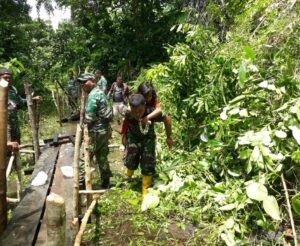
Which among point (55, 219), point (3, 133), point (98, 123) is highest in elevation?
point (98, 123)

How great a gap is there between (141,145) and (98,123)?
32.0 inches

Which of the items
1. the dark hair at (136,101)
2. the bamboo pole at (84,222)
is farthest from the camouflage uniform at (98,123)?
the bamboo pole at (84,222)

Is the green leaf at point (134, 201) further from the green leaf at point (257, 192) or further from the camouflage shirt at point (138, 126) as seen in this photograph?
the green leaf at point (257, 192)

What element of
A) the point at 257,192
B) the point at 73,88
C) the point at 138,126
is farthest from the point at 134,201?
the point at 73,88

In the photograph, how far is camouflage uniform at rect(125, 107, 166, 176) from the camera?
5.04 metres

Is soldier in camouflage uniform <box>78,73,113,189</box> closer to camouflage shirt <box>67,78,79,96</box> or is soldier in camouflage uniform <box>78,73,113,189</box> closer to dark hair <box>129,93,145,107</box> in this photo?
dark hair <box>129,93,145,107</box>

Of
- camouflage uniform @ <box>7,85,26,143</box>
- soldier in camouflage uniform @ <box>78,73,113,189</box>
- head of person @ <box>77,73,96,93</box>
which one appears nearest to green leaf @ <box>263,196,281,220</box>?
soldier in camouflage uniform @ <box>78,73,113,189</box>

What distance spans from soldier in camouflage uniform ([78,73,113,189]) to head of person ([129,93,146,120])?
0.86 m

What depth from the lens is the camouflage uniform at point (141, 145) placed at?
504 cm

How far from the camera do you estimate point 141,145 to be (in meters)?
5.17

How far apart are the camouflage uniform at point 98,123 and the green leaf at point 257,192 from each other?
3.05 meters

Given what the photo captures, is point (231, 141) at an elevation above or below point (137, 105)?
below

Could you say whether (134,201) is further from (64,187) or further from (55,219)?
(55,219)

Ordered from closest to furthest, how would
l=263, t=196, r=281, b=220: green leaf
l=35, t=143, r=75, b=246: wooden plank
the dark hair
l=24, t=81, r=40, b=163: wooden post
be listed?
1. l=263, t=196, r=281, b=220: green leaf
2. l=35, t=143, r=75, b=246: wooden plank
3. the dark hair
4. l=24, t=81, r=40, b=163: wooden post
